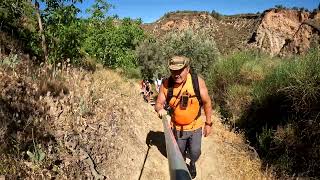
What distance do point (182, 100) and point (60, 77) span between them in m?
2.91

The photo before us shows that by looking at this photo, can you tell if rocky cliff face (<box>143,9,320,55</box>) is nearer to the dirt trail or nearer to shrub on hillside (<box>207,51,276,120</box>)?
shrub on hillside (<box>207,51,276,120</box>)

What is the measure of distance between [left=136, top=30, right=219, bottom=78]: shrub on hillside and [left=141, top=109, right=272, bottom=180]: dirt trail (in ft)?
65.7

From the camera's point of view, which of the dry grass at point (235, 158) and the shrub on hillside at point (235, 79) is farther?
the shrub on hillside at point (235, 79)

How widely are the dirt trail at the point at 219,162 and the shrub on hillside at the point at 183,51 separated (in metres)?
20.0

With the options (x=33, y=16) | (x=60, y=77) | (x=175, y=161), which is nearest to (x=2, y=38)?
(x=33, y=16)

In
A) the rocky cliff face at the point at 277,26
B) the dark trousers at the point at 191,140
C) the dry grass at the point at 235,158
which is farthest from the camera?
the rocky cliff face at the point at 277,26

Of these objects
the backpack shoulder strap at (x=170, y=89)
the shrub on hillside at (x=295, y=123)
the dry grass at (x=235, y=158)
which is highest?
the backpack shoulder strap at (x=170, y=89)

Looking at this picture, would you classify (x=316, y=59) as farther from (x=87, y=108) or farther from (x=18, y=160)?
(x=18, y=160)

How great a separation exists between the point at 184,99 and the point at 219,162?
3411 mm

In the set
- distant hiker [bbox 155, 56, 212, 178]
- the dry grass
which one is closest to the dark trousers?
distant hiker [bbox 155, 56, 212, 178]

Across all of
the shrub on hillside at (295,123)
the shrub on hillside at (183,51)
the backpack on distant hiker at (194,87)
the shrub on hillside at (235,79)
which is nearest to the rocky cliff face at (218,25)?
the shrub on hillside at (183,51)

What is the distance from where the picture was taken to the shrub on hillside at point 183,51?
3819cm

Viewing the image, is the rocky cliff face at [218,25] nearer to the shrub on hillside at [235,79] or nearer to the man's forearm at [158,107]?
the shrub on hillside at [235,79]

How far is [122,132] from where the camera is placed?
7605 millimetres
